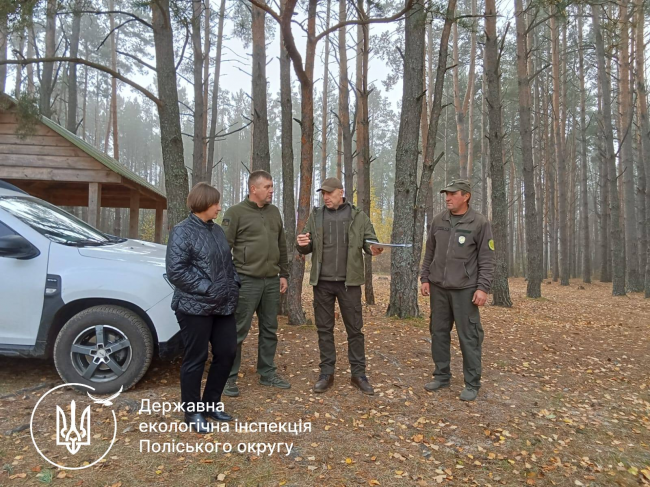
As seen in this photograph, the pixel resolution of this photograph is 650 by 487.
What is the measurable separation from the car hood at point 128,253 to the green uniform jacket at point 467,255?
2795 millimetres

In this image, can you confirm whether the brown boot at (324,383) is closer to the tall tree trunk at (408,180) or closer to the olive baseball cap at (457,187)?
the olive baseball cap at (457,187)

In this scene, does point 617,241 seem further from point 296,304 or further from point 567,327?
point 296,304

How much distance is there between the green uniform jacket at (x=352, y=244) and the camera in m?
4.16

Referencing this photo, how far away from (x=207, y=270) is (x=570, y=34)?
24494mm

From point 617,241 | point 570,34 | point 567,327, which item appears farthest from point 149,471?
point 570,34

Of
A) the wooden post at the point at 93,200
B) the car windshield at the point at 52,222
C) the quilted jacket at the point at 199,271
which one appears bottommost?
the quilted jacket at the point at 199,271

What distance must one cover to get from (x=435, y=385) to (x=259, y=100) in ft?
19.3

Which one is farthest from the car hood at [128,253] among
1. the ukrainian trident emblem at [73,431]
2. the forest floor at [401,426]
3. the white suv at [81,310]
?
the ukrainian trident emblem at [73,431]

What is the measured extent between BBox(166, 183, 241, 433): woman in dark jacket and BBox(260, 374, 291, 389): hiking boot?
2.62 feet

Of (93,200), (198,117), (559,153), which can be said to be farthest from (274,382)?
(559,153)

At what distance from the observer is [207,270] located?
10.8 ft

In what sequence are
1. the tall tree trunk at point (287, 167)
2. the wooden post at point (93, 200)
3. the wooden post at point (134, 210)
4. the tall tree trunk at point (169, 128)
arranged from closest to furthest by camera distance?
the tall tree trunk at point (169, 128) < the tall tree trunk at point (287, 167) < the wooden post at point (93, 200) < the wooden post at point (134, 210)

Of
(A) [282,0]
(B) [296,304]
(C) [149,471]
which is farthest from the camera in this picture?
(A) [282,0]

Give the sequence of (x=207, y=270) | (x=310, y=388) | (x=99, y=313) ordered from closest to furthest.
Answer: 1. (x=207, y=270)
2. (x=99, y=313)
3. (x=310, y=388)
